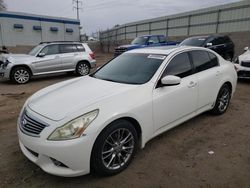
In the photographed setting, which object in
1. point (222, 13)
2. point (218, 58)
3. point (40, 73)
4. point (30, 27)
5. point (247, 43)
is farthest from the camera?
point (30, 27)

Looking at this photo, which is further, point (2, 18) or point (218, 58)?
point (2, 18)

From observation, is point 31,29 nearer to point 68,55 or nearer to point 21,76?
point 68,55

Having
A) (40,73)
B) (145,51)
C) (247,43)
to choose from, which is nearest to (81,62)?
(40,73)

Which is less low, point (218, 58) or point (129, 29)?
point (129, 29)

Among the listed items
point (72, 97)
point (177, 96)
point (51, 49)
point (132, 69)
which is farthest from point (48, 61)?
point (177, 96)

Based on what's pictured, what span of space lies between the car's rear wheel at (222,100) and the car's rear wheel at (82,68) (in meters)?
7.46

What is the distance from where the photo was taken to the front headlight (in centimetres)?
247

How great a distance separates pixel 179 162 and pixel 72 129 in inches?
65.8

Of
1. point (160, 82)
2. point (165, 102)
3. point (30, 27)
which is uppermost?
point (30, 27)

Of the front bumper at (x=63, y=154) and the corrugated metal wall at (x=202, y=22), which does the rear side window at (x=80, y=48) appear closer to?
the front bumper at (x=63, y=154)

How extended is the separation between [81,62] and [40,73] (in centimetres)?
211

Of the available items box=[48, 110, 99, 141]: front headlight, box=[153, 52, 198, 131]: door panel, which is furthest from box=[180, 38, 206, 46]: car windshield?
box=[48, 110, 99, 141]: front headlight

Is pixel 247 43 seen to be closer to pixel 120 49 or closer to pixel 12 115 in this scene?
pixel 120 49

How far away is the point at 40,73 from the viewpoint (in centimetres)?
959
